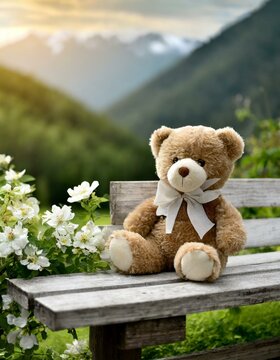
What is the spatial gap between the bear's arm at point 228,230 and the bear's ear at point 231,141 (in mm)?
178

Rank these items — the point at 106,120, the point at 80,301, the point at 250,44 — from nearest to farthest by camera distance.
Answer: the point at 80,301
the point at 106,120
the point at 250,44

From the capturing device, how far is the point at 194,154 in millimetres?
2168

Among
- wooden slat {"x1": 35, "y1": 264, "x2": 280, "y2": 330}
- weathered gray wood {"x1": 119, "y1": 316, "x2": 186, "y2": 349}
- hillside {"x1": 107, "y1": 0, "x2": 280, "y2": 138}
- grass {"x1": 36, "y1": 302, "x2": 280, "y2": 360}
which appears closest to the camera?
wooden slat {"x1": 35, "y1": 264, "x2": 280, "y2": 330}

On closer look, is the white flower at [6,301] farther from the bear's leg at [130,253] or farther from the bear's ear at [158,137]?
the bear's ear at [158,137]

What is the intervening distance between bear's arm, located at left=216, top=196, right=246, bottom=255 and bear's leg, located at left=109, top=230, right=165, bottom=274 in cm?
23

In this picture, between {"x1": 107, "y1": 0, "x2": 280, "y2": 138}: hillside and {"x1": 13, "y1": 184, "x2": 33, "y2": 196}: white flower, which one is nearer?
{"x1": 13, "y1": 184, "x2": 33, "y2": 196}: white flower

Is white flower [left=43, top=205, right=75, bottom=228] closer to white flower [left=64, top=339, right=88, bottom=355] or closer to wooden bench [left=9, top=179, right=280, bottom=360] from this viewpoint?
wooden bench [left=9, top=179, right=280, bottom=360]

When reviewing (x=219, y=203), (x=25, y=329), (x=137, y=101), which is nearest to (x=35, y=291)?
(x=25, y=329)

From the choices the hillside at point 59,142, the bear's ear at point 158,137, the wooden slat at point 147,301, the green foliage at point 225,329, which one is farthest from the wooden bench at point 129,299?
the hillside at point 59,142

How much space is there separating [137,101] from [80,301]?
5.24m

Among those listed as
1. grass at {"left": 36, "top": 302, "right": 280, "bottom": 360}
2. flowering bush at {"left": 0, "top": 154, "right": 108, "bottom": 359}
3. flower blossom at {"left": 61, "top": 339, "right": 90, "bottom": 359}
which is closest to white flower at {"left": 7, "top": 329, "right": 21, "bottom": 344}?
flowering bush at {"left": 0, "top": 154, "right": 108, "bottom": 359}

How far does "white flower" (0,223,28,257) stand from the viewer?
6.64 ft

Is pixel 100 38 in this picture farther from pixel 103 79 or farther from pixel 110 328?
pixel 110 328

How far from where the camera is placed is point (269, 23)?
303 inches
